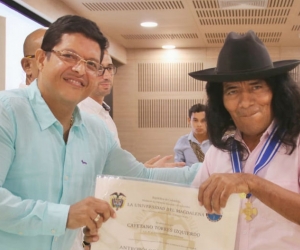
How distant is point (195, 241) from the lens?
4.70ft

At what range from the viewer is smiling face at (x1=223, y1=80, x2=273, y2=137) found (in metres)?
1.58

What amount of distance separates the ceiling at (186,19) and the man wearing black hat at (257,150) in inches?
139

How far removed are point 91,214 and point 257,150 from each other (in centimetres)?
63

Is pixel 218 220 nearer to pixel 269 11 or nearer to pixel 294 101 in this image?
pixel 294 101

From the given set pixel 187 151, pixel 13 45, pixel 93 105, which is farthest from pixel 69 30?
pixel 187 151

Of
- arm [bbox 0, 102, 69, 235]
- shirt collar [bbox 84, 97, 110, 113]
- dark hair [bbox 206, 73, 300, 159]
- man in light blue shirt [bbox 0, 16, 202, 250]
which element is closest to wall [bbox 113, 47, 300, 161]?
shirt collar [bbox 84, 97, 110, 113]

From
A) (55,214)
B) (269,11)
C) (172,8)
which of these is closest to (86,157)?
(55,214)

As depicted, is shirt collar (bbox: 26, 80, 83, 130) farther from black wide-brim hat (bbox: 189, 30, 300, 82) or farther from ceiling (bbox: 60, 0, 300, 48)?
ceiling (bbox: 60, 0, 300, 48)

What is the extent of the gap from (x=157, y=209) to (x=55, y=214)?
34cm

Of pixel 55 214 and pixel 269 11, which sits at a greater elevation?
pixel 269 11

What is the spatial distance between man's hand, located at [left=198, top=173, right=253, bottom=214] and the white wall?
292 cm

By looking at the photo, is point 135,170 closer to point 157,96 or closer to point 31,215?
point 31,215

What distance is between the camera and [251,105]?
1.58m

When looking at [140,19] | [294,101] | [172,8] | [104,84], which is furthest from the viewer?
[140,19]
